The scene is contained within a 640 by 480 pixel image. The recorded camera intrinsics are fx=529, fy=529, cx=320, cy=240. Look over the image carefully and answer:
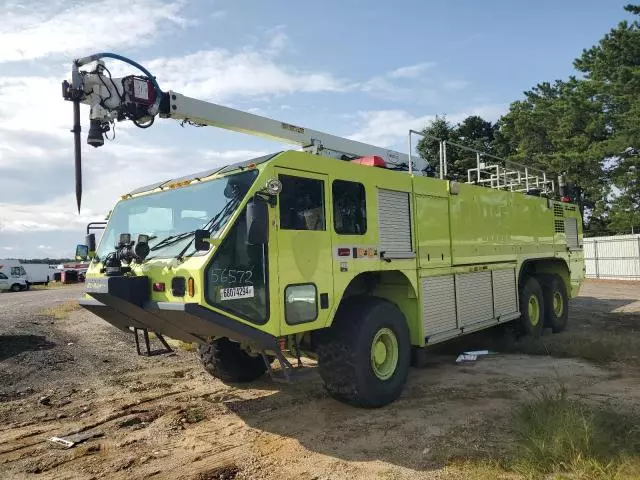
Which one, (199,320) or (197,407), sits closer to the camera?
(199,320)

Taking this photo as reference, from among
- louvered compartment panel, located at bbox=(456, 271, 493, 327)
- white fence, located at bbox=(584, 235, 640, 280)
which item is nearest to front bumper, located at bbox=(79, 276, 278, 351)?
louvered compartment panel, located at bbox=(456, 271, 493, 327)

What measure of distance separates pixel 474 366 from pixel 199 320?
462cm

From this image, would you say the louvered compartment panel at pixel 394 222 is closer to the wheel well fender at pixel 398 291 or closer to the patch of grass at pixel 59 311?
the wheel well fender at pixel 398 291

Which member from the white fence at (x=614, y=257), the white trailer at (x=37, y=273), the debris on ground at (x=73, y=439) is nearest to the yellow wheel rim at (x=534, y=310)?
the debris on ground at (x=73, y=439)

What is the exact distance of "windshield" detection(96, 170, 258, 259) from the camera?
486 cm

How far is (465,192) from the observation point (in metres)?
7.59

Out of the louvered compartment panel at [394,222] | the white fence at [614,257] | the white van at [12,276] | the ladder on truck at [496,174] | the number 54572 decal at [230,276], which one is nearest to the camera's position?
the number 54572 decal at [230,276]

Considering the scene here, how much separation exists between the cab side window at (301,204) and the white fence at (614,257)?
73.8 feet

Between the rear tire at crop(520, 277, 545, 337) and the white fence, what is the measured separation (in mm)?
16527

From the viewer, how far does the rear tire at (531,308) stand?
9.18 meters

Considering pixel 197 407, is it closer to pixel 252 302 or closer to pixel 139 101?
pixel 252 302

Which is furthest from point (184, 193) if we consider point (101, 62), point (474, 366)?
point (474, 366)

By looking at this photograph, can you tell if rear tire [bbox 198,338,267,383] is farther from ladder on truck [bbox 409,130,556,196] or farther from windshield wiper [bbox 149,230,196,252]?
ladder on truck [bbox 409,130,556,196]

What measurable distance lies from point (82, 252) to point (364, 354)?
350 centimetres
